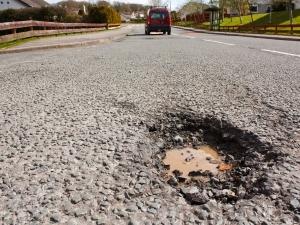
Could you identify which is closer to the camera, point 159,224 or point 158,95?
point 159,224

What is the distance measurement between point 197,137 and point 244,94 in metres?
1.38

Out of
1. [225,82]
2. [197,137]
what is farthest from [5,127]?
[225,82]

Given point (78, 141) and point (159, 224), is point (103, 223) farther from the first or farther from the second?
point (78, 141)

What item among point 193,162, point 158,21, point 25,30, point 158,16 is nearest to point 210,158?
point 193,162

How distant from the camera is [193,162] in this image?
2123mm

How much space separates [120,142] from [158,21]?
2593 centimetres

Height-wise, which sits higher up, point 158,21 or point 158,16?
point 158,16

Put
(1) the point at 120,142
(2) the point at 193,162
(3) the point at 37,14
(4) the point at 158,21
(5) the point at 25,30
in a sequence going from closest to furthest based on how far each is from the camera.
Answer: (2) the point at 193,162 → (1) the point at 120,142 → (5) the point at 25,30 → (4) the point at 158,21 → (3) the point at 37,14

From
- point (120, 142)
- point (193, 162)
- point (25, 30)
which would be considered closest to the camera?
point (193, 162)

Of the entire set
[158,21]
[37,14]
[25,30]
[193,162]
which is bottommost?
[193,162]

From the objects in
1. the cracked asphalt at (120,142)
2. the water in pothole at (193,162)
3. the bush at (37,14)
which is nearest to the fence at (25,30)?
the cracked asphalt at (120,142)

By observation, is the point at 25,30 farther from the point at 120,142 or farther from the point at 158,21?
the point at 120,142

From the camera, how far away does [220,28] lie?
3788cm

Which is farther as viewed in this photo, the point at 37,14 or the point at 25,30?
the point at 37,14
